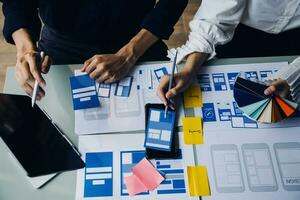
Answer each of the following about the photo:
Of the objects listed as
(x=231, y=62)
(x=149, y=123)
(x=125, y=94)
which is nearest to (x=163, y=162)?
(x=149, y=123)

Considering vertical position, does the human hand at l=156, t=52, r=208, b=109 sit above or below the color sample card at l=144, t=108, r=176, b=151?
above

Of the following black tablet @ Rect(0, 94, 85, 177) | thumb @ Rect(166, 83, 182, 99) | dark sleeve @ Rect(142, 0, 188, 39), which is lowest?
black tablet @ Rect(0, 94, 85, 177)

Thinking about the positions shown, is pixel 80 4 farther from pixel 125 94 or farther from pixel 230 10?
pixel 230 10

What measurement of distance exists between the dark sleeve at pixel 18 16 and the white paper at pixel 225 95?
1.72 ft

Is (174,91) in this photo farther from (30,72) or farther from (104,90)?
(30,72)

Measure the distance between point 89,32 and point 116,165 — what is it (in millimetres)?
466

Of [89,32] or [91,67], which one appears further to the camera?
[89,32]

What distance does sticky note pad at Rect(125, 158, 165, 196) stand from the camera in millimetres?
728

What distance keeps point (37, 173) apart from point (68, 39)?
536 mm

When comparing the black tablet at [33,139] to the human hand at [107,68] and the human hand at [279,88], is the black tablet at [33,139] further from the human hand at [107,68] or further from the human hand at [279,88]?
the human hand at [279,88]

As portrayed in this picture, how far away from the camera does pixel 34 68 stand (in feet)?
2.75

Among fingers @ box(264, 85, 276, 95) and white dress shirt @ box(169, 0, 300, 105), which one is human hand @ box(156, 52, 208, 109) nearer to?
white dress shirt @ box(169, 0, 300, 105)

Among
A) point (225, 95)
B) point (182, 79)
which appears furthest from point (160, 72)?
point (225, 95)

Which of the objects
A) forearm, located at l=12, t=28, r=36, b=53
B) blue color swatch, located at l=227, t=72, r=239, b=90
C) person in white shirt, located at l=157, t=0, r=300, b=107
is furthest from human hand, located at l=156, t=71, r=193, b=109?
forearm, located at l=12, t=28, r=36, b=53
